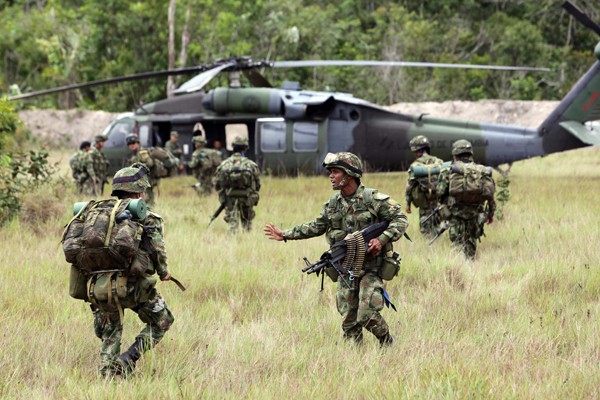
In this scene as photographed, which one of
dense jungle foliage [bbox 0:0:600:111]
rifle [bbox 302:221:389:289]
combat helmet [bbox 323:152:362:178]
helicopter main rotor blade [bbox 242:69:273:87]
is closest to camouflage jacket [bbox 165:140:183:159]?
helicopter main rotor blade [bbox 242:69:273:87]

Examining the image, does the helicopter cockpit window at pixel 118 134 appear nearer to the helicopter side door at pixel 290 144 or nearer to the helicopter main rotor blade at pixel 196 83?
the helicopter side door at pixel 290 144

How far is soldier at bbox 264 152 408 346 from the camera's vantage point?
518cm

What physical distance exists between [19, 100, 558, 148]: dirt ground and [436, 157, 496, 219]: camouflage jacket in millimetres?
20267

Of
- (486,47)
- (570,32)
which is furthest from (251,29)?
(570,32)

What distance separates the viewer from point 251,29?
3481 cm

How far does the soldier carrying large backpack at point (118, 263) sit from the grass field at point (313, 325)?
24 centimetres

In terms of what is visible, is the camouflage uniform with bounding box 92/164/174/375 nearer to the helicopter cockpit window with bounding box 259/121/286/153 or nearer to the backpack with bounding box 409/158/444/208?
the backpack with bounding box 409/158/444/208

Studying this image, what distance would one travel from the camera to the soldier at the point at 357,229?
17.0 ft

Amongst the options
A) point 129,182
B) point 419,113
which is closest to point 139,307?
point 129,182

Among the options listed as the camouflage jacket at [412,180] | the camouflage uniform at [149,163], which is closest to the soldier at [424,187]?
the camouflage jacket at [412,180]

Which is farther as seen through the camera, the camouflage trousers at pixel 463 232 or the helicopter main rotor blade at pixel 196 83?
the helicopter main rotor blade at pixel 196 83

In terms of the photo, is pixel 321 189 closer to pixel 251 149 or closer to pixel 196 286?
pixel 251 149

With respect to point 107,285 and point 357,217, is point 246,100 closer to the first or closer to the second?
point 357,217

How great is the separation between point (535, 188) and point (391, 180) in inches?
121
